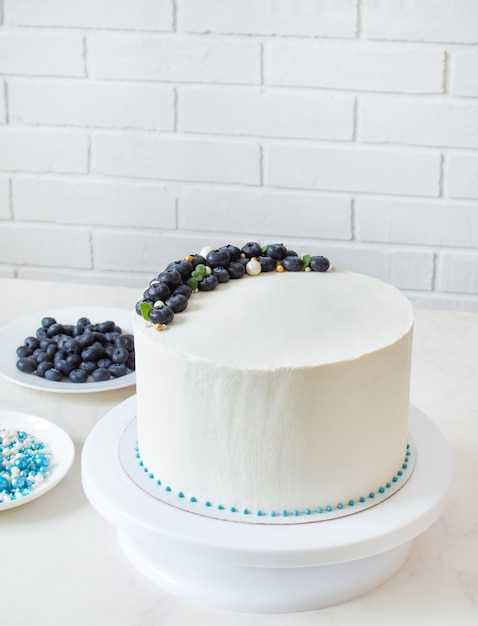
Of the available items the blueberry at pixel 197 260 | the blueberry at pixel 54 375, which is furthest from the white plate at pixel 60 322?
the blueberry at pixel 197 260

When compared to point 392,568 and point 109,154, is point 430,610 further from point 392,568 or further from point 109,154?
point 109,154

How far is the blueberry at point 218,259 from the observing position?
0.92 meters

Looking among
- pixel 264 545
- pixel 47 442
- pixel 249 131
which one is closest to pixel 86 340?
pixel 47 442

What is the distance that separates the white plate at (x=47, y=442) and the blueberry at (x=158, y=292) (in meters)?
0.25

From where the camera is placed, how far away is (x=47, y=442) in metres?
1.07

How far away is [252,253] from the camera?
3.19 feet

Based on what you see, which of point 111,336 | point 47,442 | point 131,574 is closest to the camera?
point 131,574

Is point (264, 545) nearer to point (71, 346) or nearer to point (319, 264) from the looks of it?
point (319, 264)

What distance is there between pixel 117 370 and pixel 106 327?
0.12 metres

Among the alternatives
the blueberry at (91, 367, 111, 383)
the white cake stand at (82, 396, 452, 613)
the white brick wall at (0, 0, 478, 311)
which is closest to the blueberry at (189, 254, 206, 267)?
the white cake stand at (82, 396, 452, 613)

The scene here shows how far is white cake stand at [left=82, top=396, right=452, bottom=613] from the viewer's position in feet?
2.40

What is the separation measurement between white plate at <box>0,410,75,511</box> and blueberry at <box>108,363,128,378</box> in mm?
151

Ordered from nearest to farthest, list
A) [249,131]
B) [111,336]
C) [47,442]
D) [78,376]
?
[47,442] → [78,376] → [111,336] → [249,131]

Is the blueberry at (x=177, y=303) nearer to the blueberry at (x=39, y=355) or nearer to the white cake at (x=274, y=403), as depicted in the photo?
the white cake at (x=274, y=403)
